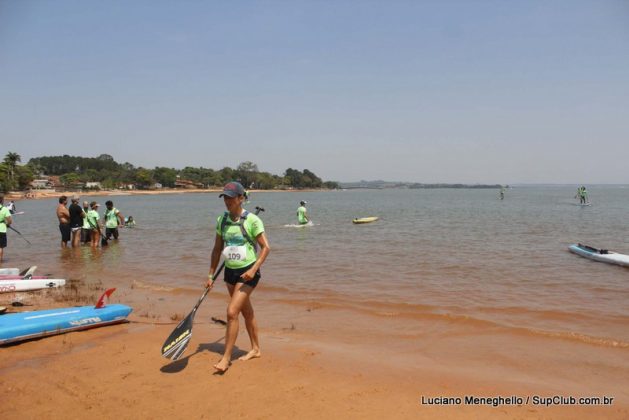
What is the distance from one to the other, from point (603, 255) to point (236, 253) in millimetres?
13843

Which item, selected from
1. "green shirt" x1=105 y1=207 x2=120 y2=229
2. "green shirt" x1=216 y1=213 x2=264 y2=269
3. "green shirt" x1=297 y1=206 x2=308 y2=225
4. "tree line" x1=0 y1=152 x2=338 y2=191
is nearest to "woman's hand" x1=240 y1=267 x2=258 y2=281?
"green shirt" x1=216 y1=213 x2=264 y2=269

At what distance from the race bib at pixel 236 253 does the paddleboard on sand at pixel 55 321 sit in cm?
300

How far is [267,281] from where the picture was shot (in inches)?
444

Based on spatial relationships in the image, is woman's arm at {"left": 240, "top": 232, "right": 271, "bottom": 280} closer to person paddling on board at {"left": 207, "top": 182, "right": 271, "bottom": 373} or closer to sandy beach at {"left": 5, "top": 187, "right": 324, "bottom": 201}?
person paddling on board at {"left": 207, "top": 182, "right": 271, "bottom": 373}

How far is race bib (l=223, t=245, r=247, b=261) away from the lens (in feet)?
15.9

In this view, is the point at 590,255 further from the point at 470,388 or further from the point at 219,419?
the point at 219,419

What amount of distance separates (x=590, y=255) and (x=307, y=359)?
1312cm

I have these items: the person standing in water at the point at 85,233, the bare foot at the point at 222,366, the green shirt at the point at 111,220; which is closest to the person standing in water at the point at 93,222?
the person standing in water at the point at 85,233

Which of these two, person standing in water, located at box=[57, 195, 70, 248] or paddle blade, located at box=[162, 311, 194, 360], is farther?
person standing in water, located at box=[57, 195, 70, 248]

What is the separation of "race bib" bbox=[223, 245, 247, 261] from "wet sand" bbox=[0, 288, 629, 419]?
1.30 metres

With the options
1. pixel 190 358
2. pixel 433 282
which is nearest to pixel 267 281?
pixel 433 282

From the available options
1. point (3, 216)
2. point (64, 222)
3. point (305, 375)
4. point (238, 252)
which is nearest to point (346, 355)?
point (305, 375)

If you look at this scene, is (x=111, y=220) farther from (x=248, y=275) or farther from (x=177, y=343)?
(x=248, y=275)

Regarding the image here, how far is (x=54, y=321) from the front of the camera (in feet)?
20.0
